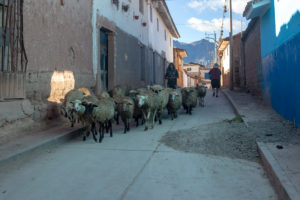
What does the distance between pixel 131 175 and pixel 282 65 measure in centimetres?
551

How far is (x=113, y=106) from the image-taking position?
6.04 meters

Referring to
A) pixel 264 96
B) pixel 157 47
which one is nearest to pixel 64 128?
pixel 264 96

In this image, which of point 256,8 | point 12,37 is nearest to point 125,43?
point 256,8

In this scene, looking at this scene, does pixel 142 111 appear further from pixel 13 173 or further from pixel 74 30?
pixel 13 173

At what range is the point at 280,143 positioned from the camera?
14.6 feet

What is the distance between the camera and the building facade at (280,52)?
582 centimetres

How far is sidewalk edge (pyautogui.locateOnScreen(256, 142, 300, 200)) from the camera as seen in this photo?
2.47 m

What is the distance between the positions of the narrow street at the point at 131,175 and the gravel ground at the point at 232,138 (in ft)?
1.03

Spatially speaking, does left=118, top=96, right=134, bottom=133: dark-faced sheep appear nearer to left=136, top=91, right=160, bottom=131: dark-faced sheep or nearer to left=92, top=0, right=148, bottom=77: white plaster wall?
left=136, top=91, right=160, bottom=131: dark-faced sheep

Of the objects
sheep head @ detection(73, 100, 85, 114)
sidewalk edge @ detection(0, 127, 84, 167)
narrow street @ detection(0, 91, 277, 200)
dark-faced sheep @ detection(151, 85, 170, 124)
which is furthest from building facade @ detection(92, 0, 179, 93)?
narrow street @ detection(0, 91, 277, 200)

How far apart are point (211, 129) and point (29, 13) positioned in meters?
5.12

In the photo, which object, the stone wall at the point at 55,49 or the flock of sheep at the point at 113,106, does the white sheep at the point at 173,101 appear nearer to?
the flock of sheep at the point at 113,106

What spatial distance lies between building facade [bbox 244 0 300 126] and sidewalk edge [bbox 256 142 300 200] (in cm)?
256

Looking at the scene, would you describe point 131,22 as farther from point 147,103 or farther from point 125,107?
point 125,107
